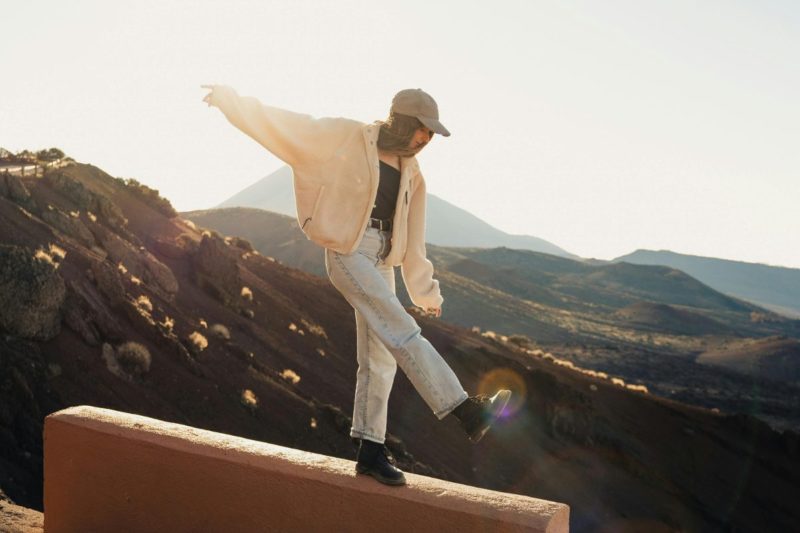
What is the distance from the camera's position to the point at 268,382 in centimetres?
1452

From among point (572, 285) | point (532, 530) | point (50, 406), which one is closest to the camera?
point (532, 530)

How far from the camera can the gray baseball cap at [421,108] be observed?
136 inches

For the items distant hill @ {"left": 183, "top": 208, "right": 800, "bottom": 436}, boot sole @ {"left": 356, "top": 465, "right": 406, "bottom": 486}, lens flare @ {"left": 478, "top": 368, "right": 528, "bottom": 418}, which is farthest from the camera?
distant hill @ {"left": 183, "top": 208, "right": 800, "bottom": 436}

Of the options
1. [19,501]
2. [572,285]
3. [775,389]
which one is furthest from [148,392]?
[572,285]

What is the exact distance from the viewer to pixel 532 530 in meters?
2.75

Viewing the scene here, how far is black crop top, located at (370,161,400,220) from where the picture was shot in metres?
3.62

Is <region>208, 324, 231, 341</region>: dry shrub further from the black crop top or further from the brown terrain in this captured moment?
the black crop top

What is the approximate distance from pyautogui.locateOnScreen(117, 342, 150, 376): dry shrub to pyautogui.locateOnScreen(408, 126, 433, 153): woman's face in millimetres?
8355

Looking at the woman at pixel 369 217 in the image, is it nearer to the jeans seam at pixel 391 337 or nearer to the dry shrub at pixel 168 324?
the jeans seam at pixel 391 337

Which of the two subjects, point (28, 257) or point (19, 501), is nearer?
point (19, 501)

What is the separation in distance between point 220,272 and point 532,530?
721 inches

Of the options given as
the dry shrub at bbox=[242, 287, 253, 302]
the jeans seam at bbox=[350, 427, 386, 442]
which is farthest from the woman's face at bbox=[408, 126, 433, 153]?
the dry shrub at bbox=[242, 287, 253, 302]

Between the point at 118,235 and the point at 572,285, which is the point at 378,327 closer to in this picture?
the point at 118,235

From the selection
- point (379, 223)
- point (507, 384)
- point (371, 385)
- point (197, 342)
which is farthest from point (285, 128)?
point (507, 384)
